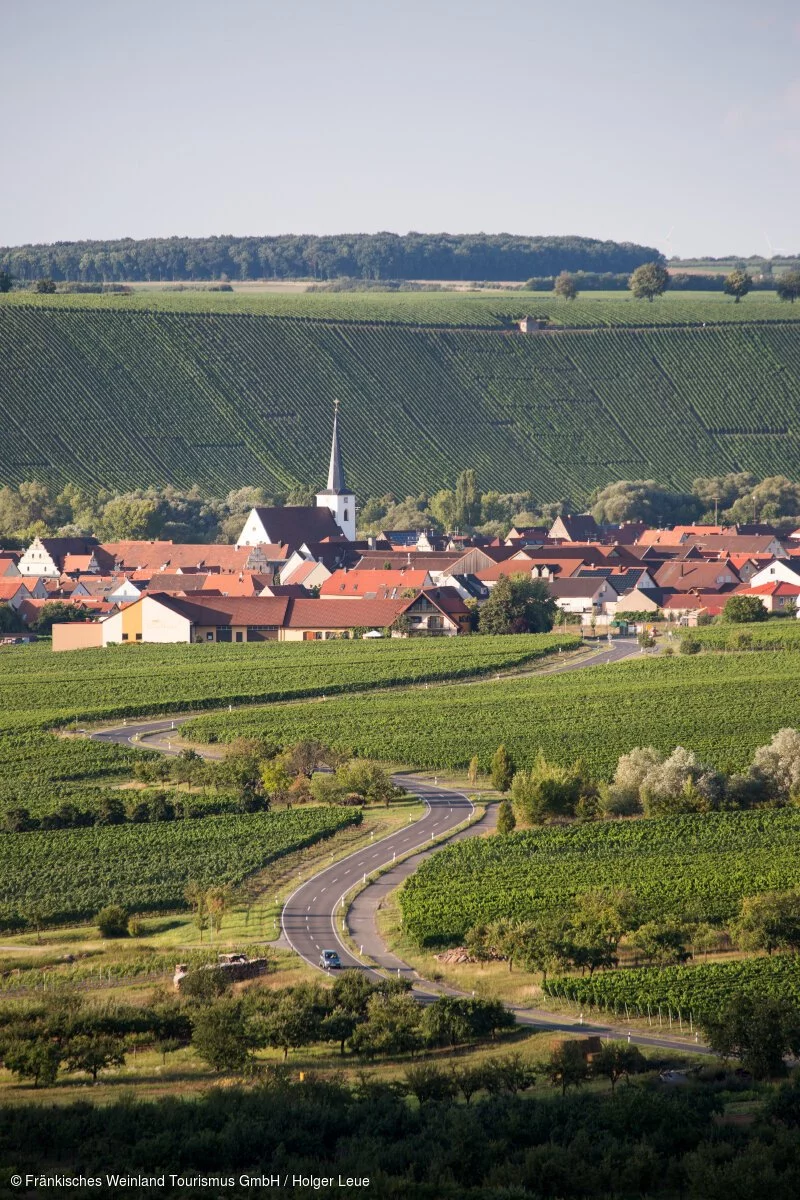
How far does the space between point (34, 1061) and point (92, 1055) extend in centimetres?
87

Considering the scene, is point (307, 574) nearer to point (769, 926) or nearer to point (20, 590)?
point (20, 590)

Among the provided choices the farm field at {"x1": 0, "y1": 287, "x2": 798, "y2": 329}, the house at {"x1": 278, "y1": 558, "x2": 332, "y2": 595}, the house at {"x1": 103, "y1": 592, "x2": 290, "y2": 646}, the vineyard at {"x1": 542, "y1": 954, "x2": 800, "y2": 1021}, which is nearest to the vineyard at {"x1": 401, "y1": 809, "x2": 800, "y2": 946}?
the vineyard at {"x1": 542, "y1": 954, "x2": 800, "y2": 1021}

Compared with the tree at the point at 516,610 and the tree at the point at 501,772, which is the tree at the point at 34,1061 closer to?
the tree at the point at 501,772

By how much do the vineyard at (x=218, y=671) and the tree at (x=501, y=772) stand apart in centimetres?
1376

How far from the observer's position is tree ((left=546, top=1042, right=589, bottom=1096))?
25.2 m

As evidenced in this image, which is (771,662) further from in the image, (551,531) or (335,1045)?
(551,531)

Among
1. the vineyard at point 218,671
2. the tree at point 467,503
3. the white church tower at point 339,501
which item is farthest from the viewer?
the tree at point 467,503

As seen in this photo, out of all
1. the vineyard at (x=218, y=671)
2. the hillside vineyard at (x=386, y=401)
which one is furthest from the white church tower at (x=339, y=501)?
the vineyard at (x=218, y=671)

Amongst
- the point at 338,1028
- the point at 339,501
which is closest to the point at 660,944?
the point at 338,1028

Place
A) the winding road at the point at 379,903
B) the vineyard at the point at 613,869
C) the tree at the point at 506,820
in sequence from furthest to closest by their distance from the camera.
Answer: the tree at the point at 506,820 → the vineyard at the point at 613,869 → the winding road at the point at 379,903

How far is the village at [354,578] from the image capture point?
284 ft

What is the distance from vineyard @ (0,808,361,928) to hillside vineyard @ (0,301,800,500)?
333ft

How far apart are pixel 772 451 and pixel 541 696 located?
347 feet

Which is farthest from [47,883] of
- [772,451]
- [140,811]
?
[772,451]
